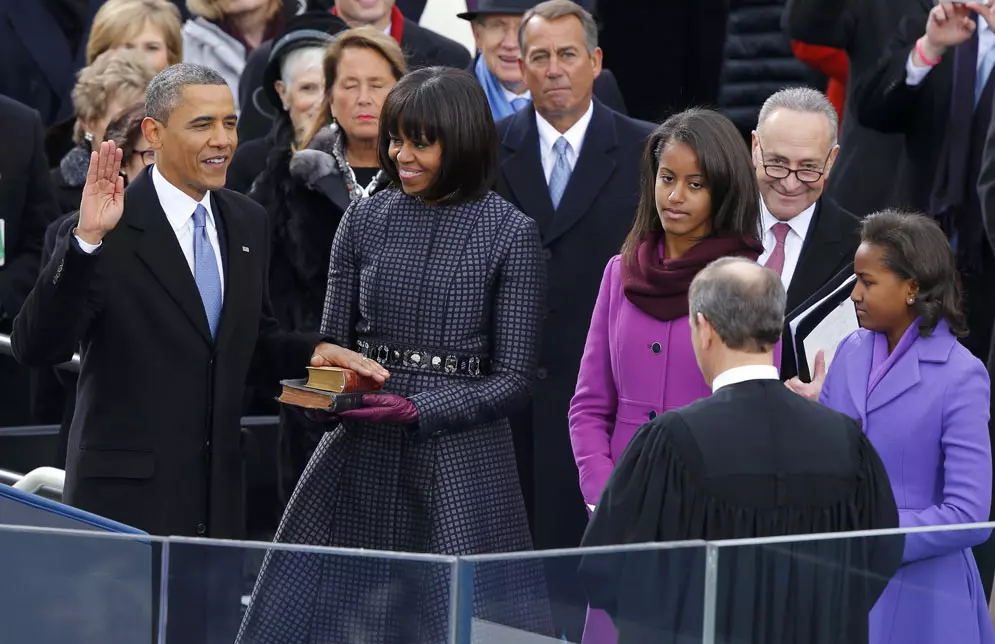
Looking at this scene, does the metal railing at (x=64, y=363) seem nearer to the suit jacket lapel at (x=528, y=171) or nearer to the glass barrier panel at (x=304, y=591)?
the suit jacket lapel at (x=528, y=171)

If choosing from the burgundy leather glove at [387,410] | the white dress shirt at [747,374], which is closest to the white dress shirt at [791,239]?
the burgundy leather glove at [387,410]

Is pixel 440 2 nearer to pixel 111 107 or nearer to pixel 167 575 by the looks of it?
pixel 111 107

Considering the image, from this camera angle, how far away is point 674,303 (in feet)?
15.0

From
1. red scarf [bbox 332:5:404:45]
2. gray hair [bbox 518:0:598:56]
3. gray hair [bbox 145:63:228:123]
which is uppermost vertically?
red scarf [bbox 332:5:404:45]

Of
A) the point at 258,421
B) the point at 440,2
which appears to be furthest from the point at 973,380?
the point at 440,2

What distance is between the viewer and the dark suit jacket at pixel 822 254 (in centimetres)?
518

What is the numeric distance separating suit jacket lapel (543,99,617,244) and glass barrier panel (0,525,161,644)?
2.49 metres

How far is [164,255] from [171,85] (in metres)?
0.50

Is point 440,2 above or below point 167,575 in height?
above

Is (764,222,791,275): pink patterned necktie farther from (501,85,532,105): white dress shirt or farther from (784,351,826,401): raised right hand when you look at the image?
(501,85,532,105): white dress shirt

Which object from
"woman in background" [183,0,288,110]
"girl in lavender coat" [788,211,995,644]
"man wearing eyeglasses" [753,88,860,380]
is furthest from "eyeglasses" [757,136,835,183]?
"woman in background" [183,0,288,110]

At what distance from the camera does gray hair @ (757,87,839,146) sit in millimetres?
5266

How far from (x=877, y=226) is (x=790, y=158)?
2.17 feet

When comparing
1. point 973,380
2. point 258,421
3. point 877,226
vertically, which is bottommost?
point 258,421
